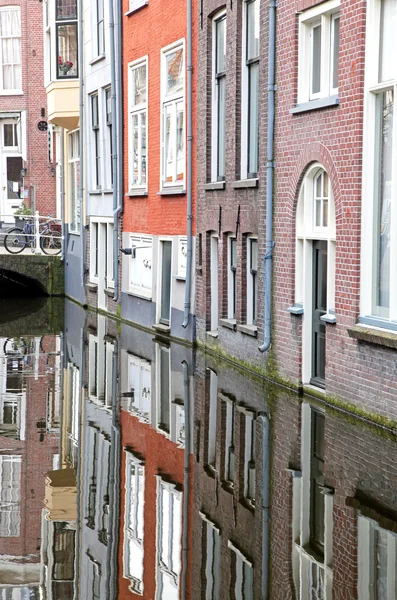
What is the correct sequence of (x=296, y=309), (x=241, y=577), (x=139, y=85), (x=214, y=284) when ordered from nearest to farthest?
1. (x=241, y=577)
2. (x=296, y=309)
3. (x=214, y=284)
4. (x=139, y=85)

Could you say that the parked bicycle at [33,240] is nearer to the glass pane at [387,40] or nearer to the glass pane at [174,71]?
the glass pane at [174,71]

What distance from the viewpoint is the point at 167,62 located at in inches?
805

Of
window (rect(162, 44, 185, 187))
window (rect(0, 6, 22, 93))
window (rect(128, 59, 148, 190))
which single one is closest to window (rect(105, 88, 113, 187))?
window (rect(128, 59, 148, 190))

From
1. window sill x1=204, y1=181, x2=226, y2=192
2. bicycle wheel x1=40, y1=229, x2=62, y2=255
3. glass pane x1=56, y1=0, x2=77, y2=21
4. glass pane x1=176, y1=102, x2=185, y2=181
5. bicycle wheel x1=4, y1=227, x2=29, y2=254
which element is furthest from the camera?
bicycle wheel x1=40, y1=229, x2=62, y2=255

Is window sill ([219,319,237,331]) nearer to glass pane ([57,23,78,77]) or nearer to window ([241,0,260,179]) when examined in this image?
window ([241,0,260,179])

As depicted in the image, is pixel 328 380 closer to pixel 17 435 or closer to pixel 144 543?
pixel 17 435

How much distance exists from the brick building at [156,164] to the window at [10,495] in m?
8.84

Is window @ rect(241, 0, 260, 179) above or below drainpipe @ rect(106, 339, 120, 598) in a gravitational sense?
above

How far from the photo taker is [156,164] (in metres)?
21.2

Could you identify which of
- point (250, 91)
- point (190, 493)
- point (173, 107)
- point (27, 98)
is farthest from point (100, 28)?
point (190, 493)

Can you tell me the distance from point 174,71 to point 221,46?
9.44 feet

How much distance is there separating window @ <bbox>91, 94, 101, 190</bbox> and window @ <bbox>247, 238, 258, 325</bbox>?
1114cm

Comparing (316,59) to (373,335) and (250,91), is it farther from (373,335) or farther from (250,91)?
(373,335)

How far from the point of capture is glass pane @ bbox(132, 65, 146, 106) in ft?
72.6
